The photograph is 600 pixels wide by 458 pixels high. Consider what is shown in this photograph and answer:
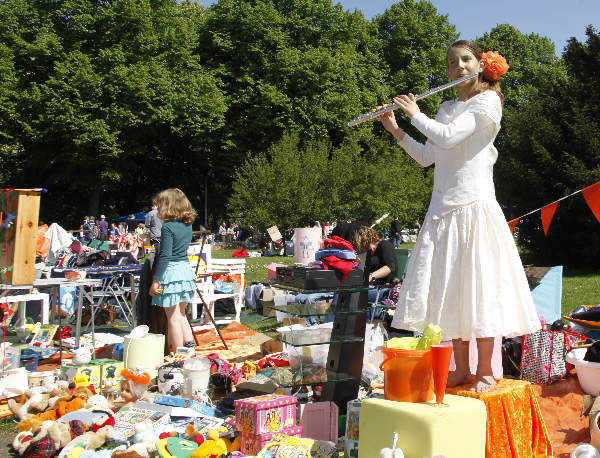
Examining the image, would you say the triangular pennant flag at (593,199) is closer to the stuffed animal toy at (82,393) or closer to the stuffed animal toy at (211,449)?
the stuffed animal toy at (211,449)

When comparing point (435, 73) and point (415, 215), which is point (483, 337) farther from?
point (435, 73)

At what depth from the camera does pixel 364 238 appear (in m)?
7.55

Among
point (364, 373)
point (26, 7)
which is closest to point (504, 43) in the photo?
point (26, 7)

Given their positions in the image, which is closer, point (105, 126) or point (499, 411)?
point (499, 411)

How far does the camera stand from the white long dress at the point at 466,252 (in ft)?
9.53

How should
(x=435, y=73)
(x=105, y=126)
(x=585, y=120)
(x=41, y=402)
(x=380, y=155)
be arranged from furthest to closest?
(x=435, y=73) → (x=380, y=155) → (x=105, y=126) → (x=585, y=120) → (x=41, y=402)

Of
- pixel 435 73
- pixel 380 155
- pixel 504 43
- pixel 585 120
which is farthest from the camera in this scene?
pixel 504 43

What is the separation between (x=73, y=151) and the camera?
1089 inches

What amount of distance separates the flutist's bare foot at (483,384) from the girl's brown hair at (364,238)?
176 inches

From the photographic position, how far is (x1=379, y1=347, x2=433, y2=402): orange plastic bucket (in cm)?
270

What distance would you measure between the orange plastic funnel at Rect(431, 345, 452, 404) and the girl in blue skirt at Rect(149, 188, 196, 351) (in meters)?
3.76

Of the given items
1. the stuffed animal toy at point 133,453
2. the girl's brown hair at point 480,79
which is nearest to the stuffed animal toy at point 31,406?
the stuffed animal toy at point 133,453

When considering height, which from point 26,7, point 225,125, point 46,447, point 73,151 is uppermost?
point 26,7

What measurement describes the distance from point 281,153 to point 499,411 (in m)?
25.7
